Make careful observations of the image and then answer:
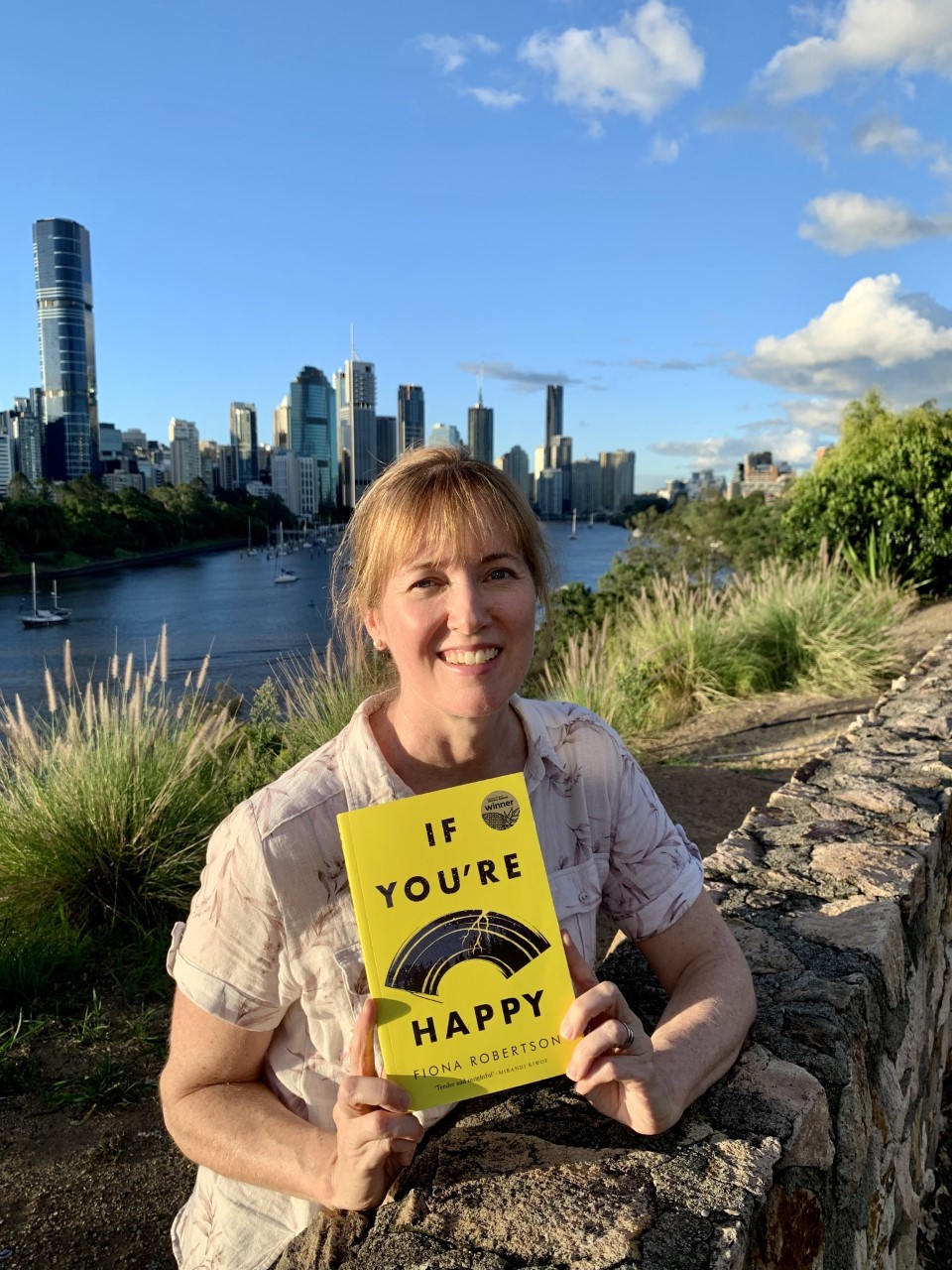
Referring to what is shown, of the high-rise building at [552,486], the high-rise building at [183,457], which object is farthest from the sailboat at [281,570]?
the high-rise building at [183,457]

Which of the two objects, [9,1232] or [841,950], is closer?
[841,950]

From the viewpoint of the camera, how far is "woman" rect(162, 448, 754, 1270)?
132 centimetres

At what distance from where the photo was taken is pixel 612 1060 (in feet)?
4.20

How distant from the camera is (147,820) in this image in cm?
416

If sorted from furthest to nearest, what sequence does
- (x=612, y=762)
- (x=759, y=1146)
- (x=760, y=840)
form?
(x=760, y=840) → (x=612, y=762) → (x=759, y=1146)

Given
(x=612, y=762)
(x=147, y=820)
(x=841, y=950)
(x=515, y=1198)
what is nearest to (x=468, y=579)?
(x=612, y=762)

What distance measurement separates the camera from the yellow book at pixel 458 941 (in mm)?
1233

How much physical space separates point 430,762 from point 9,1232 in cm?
199

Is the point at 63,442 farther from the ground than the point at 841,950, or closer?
farther from the ground

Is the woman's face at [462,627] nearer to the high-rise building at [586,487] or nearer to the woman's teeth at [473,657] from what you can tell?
the woman's teeth at [473,657]

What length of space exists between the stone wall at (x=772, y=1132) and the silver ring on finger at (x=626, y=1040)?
21cm

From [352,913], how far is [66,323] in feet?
628

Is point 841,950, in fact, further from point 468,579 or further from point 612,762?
point 468,579

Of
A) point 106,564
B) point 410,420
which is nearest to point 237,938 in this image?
point 410,420
